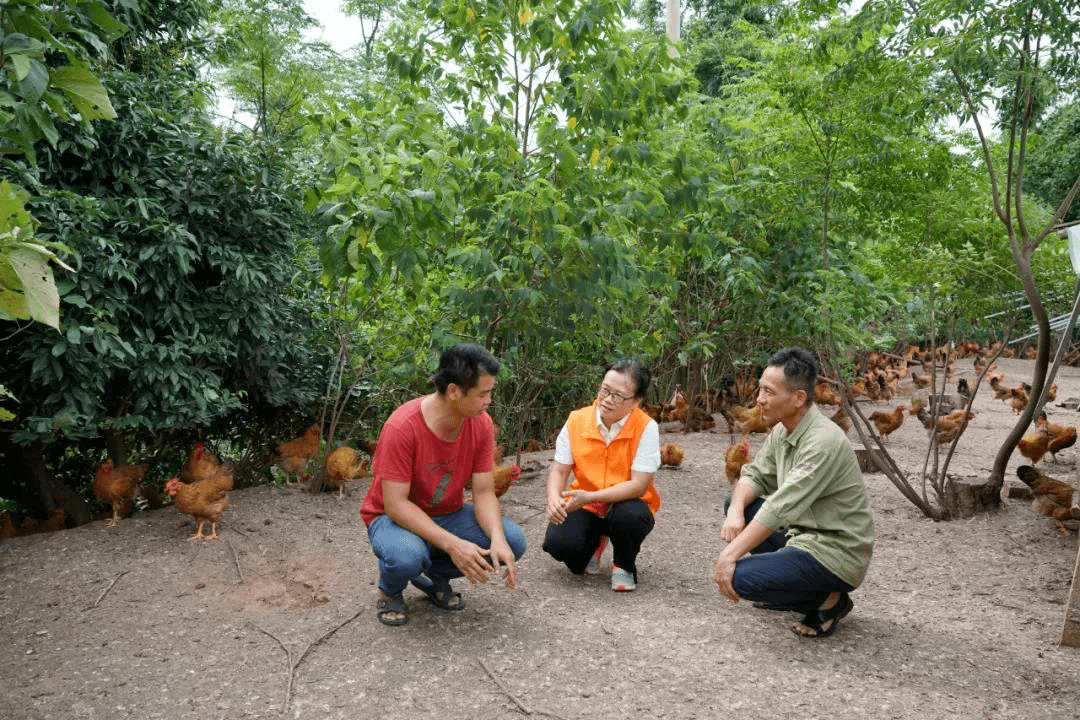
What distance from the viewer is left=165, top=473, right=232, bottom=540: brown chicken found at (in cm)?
503

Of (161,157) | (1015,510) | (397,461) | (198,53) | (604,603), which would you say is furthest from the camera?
(198,53)

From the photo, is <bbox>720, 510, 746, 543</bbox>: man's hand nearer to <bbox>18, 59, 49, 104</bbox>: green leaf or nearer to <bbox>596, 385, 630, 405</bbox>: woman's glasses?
<bbox>596, 385, 630, 405</bbox>: woman's glasses

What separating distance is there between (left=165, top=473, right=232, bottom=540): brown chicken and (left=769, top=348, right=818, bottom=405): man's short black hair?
11.2 ft

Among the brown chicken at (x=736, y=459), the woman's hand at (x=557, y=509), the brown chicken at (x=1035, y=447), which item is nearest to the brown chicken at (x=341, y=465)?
the woman's hand at (x=557, y=509)

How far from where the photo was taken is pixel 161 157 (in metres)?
5.44

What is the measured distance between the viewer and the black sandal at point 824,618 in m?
3.78

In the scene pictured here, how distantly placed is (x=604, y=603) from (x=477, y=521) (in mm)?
843

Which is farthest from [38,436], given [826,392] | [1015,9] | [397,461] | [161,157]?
[826,392]

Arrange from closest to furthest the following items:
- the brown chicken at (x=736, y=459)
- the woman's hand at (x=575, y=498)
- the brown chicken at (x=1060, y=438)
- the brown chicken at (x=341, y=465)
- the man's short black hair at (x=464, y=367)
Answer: the man's short black hair at (x=464, y=367), the woman's hand at (x=575, y=498), the brown chicken at (x=341, y=465), the brown chicken at (x=736, y=459), the brown chicken at (x=1060, y=438)

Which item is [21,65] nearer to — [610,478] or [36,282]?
[36,282]

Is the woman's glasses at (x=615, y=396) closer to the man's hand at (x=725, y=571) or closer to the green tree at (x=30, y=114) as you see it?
the man's hand at (x=725, y=571)

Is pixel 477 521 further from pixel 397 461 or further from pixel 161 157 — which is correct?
pixel 161 157

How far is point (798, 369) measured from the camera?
143 inches

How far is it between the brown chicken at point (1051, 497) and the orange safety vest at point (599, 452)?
114 inches
